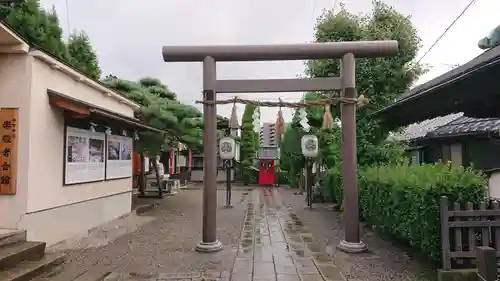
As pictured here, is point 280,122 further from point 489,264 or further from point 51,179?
point 489,264

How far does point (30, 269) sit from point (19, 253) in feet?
1.43

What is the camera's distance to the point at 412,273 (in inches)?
238

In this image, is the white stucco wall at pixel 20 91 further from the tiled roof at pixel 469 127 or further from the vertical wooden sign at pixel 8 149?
the tiled roof at pixel 469 127

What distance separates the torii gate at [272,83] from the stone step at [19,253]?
2752 mm

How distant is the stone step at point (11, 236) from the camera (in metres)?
6.22

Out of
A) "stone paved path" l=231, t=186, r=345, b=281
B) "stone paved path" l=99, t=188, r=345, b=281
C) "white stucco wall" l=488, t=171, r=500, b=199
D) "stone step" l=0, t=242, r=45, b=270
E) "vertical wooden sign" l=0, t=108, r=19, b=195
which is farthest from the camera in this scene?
"white stucco wall" l=488, t=171, r=500, b=199

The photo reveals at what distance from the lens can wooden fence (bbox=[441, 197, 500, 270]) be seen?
516 centimetres

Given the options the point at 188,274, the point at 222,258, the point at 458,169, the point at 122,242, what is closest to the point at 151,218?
the point at 122,242

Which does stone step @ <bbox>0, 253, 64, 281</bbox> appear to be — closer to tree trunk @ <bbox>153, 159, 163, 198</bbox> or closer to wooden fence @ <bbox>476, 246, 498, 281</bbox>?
wooden fence @ <bbox>476, 246, 498, 281</bbox>

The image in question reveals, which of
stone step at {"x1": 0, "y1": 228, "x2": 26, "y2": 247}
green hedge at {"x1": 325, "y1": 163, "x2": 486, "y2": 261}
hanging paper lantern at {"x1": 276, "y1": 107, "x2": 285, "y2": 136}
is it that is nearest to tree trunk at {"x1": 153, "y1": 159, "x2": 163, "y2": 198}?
hanging paper lantern at {"x1": 276, "y1": 107, "x2": 285, "y2": 136}

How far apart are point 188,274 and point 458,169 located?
434 centimetres

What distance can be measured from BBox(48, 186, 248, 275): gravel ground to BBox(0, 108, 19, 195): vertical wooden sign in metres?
1.53

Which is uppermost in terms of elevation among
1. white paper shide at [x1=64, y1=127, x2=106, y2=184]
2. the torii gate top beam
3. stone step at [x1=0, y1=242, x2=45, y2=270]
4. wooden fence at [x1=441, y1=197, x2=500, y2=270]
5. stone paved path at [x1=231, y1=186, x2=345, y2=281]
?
the torii gate top beam

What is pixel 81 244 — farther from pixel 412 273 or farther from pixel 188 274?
pixel 412 273
